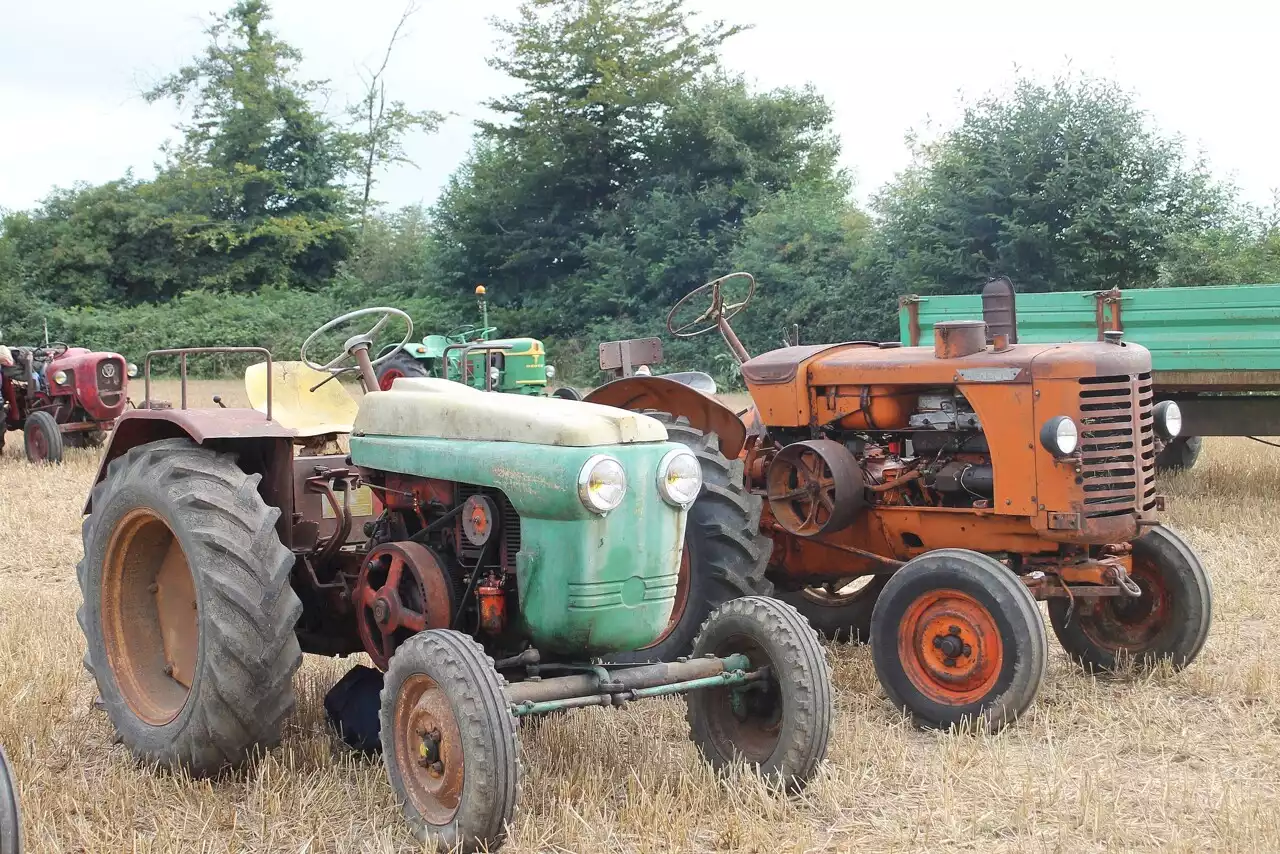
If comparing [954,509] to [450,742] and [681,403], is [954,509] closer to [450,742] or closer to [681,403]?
[681,403]

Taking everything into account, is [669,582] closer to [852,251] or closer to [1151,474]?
[1151,474]

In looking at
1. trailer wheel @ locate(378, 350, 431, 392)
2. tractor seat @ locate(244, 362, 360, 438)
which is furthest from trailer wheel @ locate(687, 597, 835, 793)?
trailer wheel @ locate(378, 350, 431, 392)

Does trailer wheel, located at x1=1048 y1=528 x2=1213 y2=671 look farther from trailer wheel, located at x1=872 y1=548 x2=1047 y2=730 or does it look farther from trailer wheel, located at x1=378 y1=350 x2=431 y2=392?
trailer wheel, located at x1=378 y1=350 x2=431 y2=392

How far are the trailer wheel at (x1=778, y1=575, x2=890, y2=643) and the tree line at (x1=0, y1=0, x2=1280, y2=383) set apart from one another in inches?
458

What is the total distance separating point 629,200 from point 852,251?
19.2 feet

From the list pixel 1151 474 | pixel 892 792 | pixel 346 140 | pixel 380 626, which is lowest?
pixel 892 792

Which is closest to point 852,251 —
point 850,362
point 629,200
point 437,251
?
point 629,200

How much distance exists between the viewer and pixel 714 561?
500 centimetres

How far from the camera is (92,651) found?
13.8ft

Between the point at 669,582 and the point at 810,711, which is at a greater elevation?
the point at 669,582

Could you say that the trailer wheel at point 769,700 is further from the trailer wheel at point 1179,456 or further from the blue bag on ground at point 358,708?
the trailer wheel at point 1179,456

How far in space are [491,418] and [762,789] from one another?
4.14ft

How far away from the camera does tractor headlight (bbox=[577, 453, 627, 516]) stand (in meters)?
3.24

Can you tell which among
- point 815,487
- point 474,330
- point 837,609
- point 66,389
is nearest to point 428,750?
point 815,487
